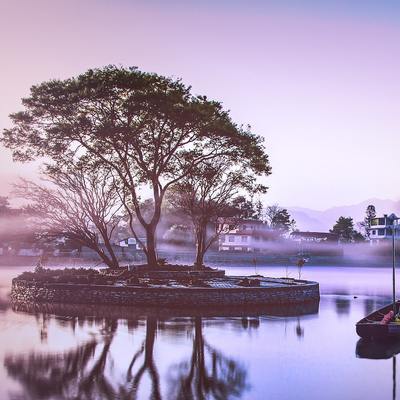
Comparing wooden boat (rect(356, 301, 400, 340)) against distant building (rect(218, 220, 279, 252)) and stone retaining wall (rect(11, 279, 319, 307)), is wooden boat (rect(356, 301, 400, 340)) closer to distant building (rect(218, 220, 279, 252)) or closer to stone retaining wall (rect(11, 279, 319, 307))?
stone retaining wall (rect(11, 279, 319, 307))

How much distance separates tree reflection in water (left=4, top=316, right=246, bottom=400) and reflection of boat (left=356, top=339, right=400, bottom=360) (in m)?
6.48

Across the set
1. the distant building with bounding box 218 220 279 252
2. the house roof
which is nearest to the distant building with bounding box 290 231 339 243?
the house roof

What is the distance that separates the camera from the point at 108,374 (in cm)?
2058

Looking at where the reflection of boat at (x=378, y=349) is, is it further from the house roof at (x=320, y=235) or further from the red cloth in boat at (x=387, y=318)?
the house roof at (x=320, y=235)

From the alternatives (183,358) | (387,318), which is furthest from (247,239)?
(183,358)

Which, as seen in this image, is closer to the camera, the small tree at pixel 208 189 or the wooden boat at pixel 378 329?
the wooden boat at pixel 378 329

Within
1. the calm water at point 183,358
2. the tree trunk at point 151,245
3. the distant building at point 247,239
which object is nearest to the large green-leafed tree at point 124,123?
the tree trunk at point 151,245

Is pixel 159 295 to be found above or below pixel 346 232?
below

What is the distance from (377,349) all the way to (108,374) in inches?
507

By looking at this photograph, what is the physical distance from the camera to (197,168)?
55.3 m

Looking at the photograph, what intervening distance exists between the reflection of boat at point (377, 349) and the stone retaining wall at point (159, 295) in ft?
40.2

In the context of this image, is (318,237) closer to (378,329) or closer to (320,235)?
(320,235)

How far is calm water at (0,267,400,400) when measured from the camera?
1900 cm

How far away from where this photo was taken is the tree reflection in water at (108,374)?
18.2 m
